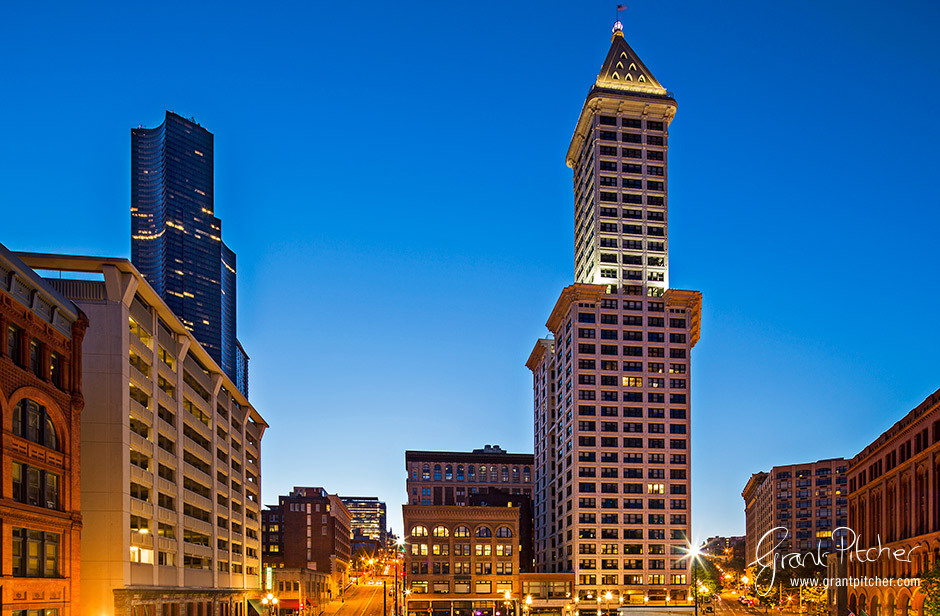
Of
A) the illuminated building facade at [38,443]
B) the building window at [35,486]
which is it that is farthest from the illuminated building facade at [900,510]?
the building window at [35,486]

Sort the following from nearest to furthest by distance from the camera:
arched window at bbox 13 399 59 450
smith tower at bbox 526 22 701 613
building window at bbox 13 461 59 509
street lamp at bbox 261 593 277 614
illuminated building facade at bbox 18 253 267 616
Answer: building window at bbox 13 461 59 509
arched window at bbox 13 399 59 450
illuminated building facade at bbox 18 253 267 616
street lamp at bbox 261 593 277 614
smith tower at bbox 526 22 701 613

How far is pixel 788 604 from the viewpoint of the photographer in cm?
17412

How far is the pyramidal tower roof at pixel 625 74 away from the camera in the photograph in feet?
548

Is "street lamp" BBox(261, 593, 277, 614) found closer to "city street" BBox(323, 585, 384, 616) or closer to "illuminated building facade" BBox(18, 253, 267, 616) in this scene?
"illuminated building facade" BBox(18, 253, 267, 616)

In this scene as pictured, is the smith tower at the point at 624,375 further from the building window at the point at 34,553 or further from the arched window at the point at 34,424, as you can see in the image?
the arched window at the point at 34,424

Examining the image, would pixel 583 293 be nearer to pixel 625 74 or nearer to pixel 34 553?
pixel 625 74

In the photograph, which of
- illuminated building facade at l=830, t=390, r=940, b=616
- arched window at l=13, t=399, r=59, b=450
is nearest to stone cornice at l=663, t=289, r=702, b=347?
illuminated building facade at l=830, t=390, r=940, b=616

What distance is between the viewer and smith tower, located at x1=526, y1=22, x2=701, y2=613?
14912cm

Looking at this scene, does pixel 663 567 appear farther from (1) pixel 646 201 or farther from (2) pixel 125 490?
(2) pixel 125 490

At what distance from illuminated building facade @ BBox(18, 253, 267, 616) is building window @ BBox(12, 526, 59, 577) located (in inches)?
503

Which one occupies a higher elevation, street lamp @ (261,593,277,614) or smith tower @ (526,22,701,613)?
smith tower @ (526,22,701,613)

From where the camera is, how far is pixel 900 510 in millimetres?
92438

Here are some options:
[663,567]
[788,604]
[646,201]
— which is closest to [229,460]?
[663,567]

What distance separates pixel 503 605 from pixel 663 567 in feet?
95.3
